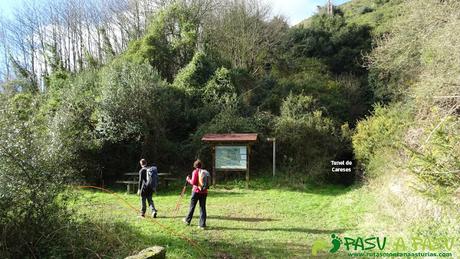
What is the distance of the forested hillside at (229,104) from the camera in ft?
19.5

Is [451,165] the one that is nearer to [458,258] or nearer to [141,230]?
[458,258]

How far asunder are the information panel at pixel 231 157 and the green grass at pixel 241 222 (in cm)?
143

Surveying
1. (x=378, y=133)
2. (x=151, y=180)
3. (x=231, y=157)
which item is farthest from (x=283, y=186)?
(x=151, y=180)

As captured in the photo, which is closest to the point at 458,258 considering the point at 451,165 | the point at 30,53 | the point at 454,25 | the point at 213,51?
the point at 451,165

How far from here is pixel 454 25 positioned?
9.52 metres

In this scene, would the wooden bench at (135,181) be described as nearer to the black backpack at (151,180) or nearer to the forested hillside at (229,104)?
the forested hillside at (229,104)

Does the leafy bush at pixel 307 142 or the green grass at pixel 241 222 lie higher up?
the leafy bush at pixel 307 142

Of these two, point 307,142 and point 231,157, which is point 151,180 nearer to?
point 231,157

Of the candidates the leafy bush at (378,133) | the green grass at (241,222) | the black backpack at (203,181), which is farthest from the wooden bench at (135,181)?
the leafy bush at (378,133)

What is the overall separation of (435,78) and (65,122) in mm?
14023

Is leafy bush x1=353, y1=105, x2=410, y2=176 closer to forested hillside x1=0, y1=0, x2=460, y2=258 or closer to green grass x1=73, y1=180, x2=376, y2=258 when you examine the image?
forested hillside x1=0, y1=0, x2=460, y2=258

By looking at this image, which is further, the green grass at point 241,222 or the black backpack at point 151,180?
the black backpack at point 151,180

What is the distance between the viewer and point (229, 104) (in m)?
18.4

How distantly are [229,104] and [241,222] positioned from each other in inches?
398
